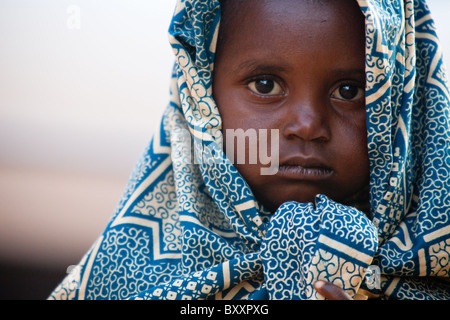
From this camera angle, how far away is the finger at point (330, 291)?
0.85 metres

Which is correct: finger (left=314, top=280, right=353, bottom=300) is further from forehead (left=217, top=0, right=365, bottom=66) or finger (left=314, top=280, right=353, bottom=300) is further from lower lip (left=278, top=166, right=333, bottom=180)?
forehead (left=217, top=0, right=365, bottom=66)

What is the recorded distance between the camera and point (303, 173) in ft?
3.29

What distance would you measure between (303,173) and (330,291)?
25 centimetres

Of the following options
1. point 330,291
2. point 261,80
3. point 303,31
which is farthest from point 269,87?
point 330,291

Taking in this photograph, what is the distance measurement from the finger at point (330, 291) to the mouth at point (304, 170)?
0.23m

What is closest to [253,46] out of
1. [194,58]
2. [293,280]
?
[194,58]

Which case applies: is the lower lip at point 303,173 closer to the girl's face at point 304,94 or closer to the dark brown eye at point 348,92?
the girl's face at point 304,94

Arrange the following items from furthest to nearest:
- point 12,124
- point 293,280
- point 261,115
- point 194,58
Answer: point 12,124 → point 194,58 → point 261,115 → point 293,280

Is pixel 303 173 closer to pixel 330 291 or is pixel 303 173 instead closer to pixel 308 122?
pixel 308 122

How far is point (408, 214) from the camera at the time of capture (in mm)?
1066

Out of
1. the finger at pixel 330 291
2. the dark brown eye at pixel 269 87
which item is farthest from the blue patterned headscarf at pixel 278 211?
the dark brown eye at pixel 269 87

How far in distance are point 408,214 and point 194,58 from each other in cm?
58

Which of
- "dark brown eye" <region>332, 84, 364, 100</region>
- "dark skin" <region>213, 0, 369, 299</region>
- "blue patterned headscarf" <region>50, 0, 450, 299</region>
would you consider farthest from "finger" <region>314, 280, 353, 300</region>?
"dark brown eye" <region>332, 84, 364, 100</region>

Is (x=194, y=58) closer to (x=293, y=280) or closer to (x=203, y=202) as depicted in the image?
(x=203, y=202)
